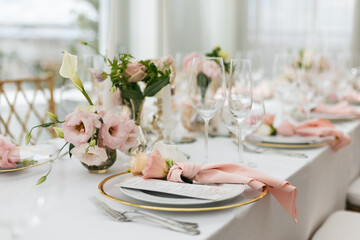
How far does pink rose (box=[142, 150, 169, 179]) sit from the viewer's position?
101 cm

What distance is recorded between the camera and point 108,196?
3.10 ft

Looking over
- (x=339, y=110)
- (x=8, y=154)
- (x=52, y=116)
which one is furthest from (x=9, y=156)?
(x=339, y=110)

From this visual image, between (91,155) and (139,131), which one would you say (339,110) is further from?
(91,155)

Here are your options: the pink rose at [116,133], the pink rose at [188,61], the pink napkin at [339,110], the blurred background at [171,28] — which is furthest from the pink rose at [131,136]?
the blurred background at [171,28]

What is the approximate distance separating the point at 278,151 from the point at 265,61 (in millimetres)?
4275

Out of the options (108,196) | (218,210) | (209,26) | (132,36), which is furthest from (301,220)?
(209,26)

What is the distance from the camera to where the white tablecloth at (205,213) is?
59cm

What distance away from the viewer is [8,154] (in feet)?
3.80

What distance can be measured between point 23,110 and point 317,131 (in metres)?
2.05

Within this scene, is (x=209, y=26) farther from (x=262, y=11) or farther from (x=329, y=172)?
(x=329, y=172)

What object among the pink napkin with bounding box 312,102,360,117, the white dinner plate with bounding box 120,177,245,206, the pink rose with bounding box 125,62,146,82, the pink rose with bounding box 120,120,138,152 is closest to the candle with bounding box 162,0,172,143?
the pink rose with bounding box 125,62,146,82

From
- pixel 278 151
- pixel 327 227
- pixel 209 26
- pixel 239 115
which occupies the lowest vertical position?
pixel 327 227

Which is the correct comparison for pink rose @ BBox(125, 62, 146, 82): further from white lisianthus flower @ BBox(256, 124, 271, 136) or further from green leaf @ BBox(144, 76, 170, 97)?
white lisianthus flower @ BBox(256, 124, 271, 136)

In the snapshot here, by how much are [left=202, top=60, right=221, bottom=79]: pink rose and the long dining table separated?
0.28 m
